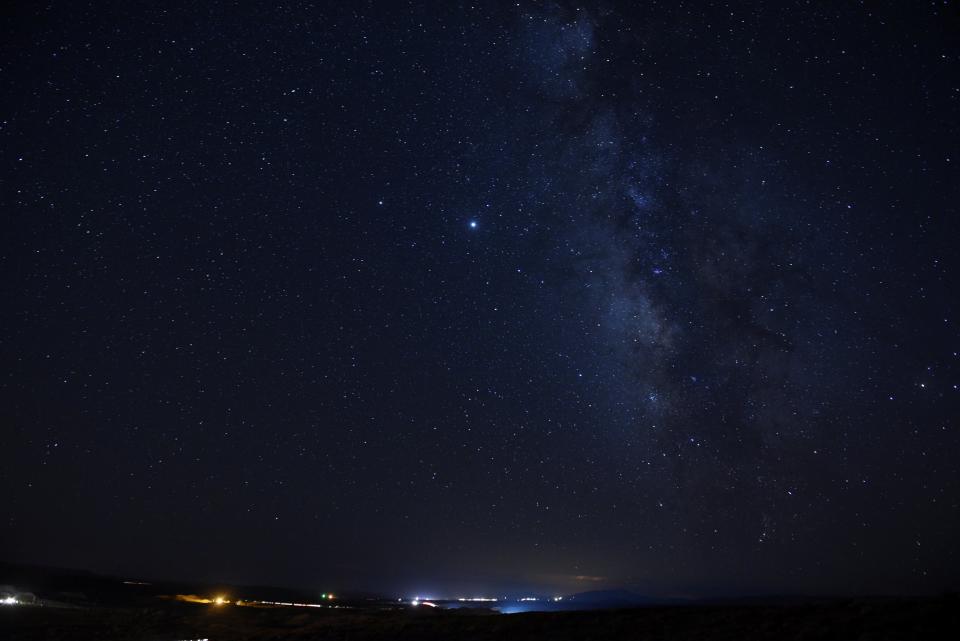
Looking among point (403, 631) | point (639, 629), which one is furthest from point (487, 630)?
point (639, 629)

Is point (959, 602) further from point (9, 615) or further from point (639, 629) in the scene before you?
point (9, 615)

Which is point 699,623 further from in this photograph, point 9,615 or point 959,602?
point 9,615

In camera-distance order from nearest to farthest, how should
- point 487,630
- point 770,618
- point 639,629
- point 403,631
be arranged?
1. point 770,618
2. point 639,629
3. point 487,630
4. point 403,631

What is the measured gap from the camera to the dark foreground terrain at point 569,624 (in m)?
13.0

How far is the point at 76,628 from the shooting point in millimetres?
24297

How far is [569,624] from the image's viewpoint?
1962cm

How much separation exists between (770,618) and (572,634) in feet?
20.1

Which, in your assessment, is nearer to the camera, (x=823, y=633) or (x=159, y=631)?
(x=823, y=633)

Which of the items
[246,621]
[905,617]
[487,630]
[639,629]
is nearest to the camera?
[905,617]

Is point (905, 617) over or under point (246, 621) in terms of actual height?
over

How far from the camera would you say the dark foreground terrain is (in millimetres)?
13016

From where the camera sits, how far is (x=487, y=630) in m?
20.5

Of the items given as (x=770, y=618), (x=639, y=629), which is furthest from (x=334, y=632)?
(x=770, y=618)

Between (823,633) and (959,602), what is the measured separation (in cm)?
345
